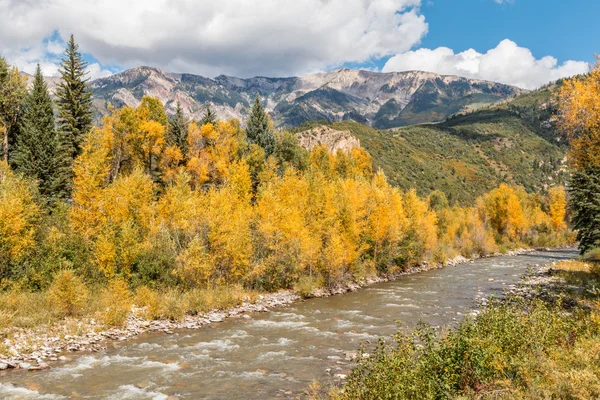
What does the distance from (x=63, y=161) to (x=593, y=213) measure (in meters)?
68.7

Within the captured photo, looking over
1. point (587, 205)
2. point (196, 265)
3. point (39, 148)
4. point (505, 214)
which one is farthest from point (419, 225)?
point (39, 148)

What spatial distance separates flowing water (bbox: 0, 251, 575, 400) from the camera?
16672 millimetres

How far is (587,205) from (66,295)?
5934cm

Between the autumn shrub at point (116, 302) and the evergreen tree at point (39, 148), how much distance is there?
62.5ft

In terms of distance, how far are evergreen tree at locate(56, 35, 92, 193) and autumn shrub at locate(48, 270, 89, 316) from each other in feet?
83.3

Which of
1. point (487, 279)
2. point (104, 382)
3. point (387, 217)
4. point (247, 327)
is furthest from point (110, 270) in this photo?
point (487, 279)

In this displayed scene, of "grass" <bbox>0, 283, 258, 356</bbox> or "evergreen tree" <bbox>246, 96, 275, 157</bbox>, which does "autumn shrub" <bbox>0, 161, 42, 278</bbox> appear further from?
"evergreen tree" <bbox>246, 96, 275, 157</bbox>

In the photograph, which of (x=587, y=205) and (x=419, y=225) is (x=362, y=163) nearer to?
(x=419, y=225)

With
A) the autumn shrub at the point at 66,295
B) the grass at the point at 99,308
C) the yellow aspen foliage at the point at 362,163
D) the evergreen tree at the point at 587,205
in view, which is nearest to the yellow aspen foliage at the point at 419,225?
the evergreen tree at the point at 587,205

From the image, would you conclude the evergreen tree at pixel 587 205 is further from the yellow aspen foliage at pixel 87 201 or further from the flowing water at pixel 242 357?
the yellow aspen foliage at pixel 87 201

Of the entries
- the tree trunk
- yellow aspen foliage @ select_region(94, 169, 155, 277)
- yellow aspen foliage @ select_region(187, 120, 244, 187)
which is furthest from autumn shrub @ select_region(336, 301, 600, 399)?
the tree trunk

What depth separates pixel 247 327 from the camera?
27.6 m

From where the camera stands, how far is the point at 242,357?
69.5ft

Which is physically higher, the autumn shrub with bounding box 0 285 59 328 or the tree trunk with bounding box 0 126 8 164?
the tree trunk with bounding box 0 126 8 164
